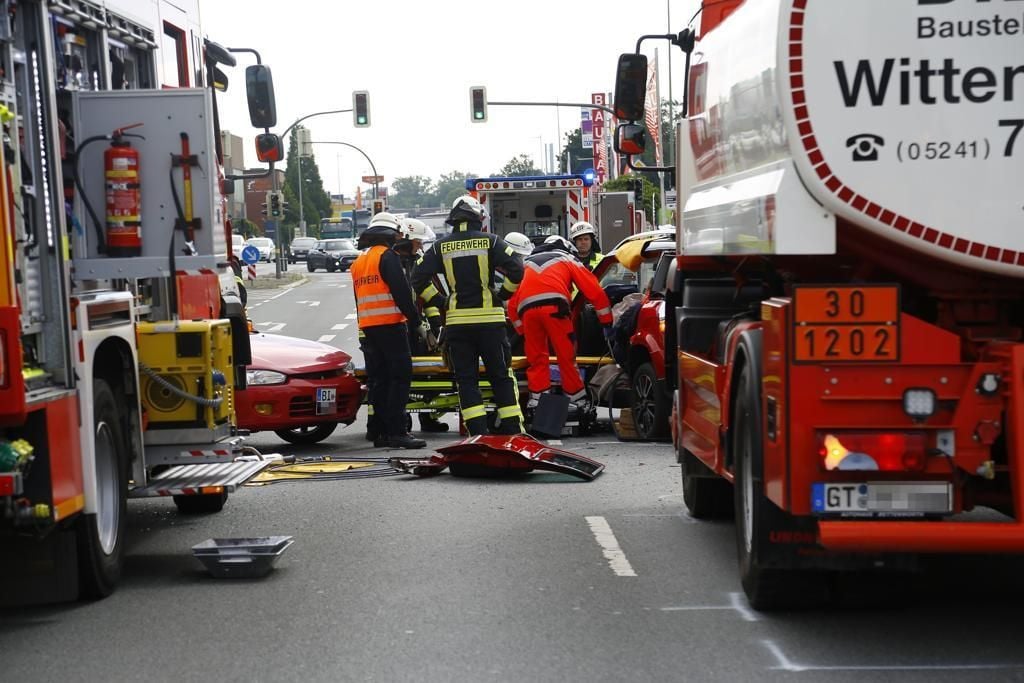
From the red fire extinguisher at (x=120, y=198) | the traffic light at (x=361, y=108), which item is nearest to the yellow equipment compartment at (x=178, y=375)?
the red fire extinguisher at (x=120, y=198)

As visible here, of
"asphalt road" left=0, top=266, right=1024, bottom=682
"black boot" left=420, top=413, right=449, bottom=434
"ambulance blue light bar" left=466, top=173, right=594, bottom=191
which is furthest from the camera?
"ambulance blue light bar" left=466, top=173, right=594, bottom=191

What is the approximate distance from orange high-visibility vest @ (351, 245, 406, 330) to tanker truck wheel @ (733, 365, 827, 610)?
6470 millimetres

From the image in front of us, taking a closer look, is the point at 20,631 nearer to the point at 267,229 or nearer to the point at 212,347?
the point at 212,347

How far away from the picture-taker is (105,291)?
26.7 feet

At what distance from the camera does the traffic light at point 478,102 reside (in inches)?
1705

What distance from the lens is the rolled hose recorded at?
8.45 m

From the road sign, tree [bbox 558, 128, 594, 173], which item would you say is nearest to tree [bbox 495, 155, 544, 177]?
tree [bbox 558, 128, 594, 173]

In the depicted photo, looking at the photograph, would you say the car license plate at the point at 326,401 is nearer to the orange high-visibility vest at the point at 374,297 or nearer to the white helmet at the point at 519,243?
the orange high-visibility vest at the point at 374,297

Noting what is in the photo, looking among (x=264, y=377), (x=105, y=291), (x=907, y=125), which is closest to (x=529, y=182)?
(x=264, y=377)

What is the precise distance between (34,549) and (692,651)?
3051 mm

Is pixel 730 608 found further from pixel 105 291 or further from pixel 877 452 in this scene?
pixel 105 291

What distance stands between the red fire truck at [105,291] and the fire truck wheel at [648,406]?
4569 mm

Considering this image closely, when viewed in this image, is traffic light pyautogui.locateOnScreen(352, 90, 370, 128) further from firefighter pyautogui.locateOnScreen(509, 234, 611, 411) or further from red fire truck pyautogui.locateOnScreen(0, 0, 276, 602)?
red fire truck pyautogui.locateOnScreen(0, 0, 276, 602)

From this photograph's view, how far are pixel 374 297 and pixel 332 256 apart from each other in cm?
6573
